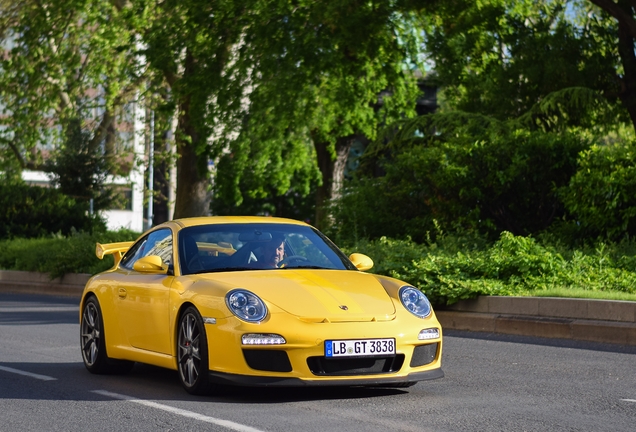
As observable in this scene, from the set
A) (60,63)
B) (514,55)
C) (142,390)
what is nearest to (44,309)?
(142,390)

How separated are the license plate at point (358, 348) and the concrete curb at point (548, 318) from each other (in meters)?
5.25

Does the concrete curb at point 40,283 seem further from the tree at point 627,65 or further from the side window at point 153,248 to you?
the side window at point 153,248

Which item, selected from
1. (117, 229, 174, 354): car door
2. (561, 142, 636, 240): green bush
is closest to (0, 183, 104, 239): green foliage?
(561, 142, 636, 240): green bush

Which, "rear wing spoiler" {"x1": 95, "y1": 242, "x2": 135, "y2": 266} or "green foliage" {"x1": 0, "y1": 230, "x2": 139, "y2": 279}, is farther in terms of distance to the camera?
"green foliage" {"x1": 0, "y1": 230, "x2": 139, "y2": 279}

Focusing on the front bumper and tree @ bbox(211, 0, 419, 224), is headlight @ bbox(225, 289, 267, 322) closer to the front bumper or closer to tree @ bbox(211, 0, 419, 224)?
the front bumper

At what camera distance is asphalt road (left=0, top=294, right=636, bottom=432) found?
686 centimetres

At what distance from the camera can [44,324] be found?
15406 millimetres

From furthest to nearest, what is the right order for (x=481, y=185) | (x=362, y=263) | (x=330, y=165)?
(x=330, y=165), (x=481, y=185), (x=362, y=263)

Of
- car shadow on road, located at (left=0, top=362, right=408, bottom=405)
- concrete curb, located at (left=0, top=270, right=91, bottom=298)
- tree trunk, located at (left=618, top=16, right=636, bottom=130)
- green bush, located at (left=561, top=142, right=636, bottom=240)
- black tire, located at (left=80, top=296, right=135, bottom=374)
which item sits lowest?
concrete curb, located at (left=0, top=270, right=91, bottom=298)

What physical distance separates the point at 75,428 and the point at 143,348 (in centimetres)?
205

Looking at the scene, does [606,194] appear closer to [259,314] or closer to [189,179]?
[259,314]

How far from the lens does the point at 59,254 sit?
2542 centimetres

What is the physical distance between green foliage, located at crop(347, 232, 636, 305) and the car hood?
21.0 feet

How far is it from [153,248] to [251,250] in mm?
1051
